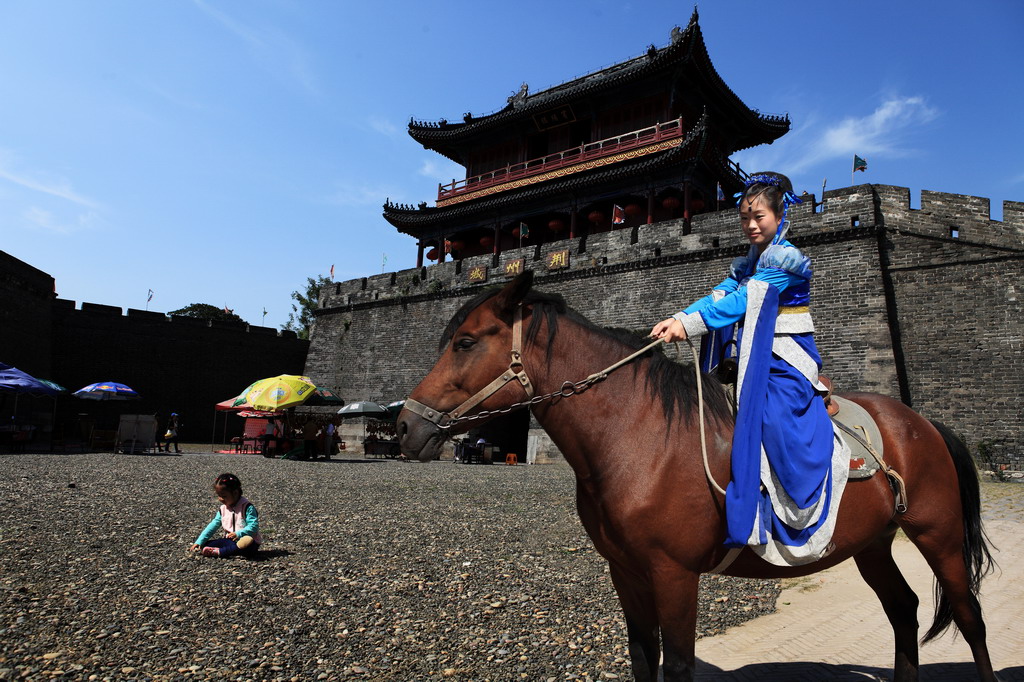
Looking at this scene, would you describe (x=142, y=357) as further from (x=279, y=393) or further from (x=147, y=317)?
(x=279, y=393)

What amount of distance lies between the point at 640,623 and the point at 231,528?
4.63 m

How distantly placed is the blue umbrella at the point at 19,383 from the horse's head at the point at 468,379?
16694mm

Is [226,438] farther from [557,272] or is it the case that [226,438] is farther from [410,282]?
[557,272]

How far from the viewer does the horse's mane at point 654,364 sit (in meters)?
2.60

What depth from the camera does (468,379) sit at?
253 cm

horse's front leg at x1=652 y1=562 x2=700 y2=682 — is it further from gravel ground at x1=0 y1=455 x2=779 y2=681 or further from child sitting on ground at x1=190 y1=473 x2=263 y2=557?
child sitting on ground at x1=190 y1=473 x2=263 y2=557

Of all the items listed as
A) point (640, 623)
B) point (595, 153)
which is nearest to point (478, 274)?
point (595, 153)

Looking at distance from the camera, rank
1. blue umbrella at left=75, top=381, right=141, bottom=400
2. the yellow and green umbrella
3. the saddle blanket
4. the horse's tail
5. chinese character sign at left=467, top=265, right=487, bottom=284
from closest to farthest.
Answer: the saddle blanket → the horse's tail → the yellow and green umbrella → blue umbrella at left=75, top=381, right=141, bottom=400 → chinese character sign at left=467, top=265, right=487, bottom=284

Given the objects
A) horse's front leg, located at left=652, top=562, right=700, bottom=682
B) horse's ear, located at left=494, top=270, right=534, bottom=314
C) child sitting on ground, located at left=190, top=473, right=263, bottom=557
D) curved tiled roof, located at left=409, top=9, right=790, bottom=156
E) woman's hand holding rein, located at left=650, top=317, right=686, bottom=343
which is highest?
curved tiled roof, located at left=409, top=9, right=790, bottom=156

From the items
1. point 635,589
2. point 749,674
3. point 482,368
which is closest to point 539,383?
point 482,368

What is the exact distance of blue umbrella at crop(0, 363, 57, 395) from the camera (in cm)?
→ 1471

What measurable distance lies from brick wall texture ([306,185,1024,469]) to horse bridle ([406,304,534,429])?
14.1 m

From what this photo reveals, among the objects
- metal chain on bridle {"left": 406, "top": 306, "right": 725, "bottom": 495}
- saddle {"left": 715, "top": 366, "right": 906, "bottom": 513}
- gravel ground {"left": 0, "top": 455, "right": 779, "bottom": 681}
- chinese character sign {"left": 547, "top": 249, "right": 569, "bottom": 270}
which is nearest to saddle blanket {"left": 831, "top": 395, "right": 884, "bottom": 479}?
saddle {"left": 715, "top": 366, "right": 906, "bottom": 513}

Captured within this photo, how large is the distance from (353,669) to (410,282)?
21.7 metres
